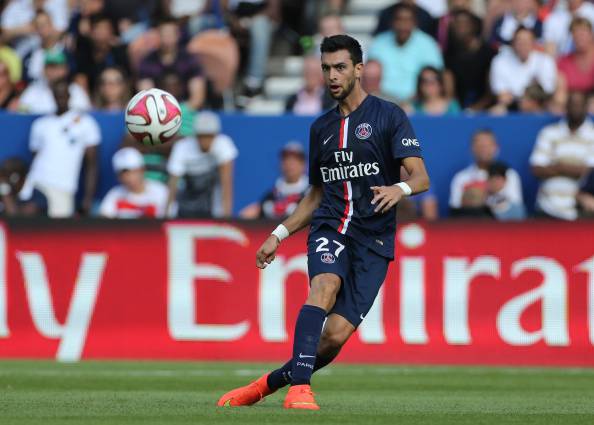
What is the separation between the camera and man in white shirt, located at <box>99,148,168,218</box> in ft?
53.1

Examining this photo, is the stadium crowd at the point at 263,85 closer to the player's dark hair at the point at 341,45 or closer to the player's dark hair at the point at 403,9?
the player's dark hair at the point at 403,9

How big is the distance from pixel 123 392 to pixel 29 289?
4590 mm

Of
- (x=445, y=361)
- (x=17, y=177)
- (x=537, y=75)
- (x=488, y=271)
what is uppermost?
(x=537, y=75)

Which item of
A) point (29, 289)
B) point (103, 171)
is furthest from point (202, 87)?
point (29, 289)

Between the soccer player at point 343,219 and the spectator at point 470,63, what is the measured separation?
8511 mm

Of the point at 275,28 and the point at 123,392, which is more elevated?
the point at 275,28

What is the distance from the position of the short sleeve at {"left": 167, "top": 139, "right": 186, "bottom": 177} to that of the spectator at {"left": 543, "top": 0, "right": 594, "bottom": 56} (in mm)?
4945

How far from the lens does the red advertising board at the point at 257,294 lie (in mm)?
14555

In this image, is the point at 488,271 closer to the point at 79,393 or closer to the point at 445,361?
the point at 445,361

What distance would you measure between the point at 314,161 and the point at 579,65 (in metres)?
8.80

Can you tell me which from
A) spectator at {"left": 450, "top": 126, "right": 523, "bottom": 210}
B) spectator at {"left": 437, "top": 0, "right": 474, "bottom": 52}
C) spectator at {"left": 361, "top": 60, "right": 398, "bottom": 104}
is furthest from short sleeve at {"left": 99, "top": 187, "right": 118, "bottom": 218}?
spectator at {"left": 437, "top": 0, "right": 474, "bottom": 52}

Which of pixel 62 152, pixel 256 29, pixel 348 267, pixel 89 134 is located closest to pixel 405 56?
pixel 256 29

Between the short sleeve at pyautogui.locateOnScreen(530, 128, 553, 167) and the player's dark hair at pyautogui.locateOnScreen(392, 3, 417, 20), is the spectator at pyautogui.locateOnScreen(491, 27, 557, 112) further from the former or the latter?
the player's dark hair at pyautogui.locateOnScreen(392, 3, 417, 20)

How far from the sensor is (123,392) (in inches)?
415
